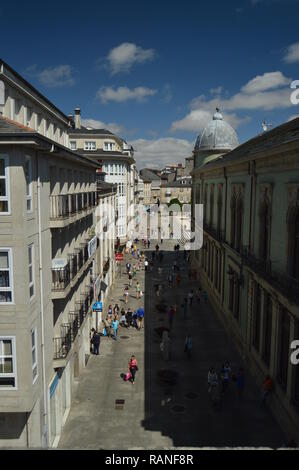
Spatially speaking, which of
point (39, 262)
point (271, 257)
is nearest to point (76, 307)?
point (39, 262)

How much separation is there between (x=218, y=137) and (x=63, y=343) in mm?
38883

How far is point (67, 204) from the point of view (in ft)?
52.9

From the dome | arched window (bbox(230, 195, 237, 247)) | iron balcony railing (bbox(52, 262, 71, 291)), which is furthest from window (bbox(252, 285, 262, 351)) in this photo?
the dome

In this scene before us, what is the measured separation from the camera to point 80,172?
2047cm

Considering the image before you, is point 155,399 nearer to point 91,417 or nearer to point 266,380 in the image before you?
point 91,417

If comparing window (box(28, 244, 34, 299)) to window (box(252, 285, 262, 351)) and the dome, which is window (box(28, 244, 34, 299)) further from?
the dome

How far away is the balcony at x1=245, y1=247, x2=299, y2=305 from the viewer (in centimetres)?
1438

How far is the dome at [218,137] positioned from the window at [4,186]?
132 feet

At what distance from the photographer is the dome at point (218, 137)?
47859 mm

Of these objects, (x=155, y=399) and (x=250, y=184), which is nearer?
(x=155, y=399)

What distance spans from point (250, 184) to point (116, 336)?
12.6 metres

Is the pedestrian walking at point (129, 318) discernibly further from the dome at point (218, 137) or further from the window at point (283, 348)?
the dome at point (218, 137)

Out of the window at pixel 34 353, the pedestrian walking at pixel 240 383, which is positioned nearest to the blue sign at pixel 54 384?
the window at pixel 34 353

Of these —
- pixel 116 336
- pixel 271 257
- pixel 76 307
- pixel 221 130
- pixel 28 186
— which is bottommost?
pixel 116 336
